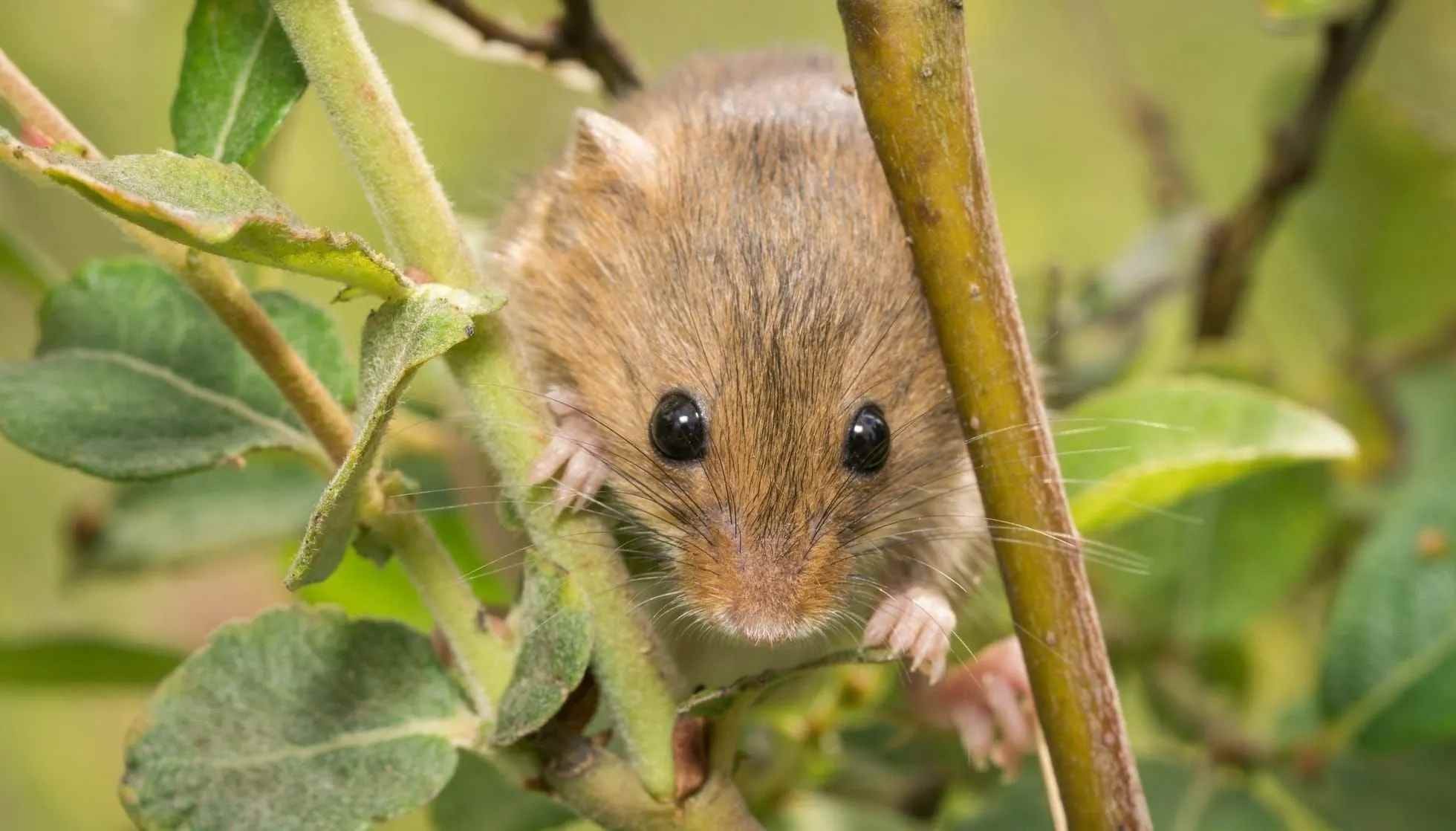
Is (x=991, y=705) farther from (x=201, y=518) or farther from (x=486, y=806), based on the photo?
(x=201, y=518)

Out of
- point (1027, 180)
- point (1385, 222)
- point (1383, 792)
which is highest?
point (1385, 222)

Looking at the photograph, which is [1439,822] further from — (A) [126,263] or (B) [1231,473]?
(A) [126,263]

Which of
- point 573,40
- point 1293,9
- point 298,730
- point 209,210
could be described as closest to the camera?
point 209,210

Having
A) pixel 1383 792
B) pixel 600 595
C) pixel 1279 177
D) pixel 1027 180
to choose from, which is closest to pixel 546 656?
pixel 600 595

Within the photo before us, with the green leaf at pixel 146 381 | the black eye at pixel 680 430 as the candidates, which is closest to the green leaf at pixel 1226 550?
the black eye at pixel 680 430

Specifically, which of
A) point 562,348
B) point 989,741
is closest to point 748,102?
point 562,348

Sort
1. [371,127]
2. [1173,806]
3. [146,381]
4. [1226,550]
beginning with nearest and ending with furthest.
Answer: [371,127] → [146,381] → [1173,806] → [1226,550]

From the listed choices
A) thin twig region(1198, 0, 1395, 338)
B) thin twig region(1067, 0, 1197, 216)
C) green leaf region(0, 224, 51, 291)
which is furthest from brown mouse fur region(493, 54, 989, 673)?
thin twig region(1067, 0, 1197, 216)
